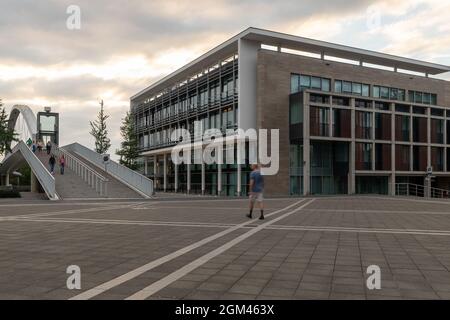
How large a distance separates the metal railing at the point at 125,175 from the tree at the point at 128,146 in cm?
540

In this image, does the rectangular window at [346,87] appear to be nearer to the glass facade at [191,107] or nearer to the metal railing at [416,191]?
the metal railing at [416,191]

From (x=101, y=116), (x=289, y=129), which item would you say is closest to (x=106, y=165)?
(x=101, y=116)

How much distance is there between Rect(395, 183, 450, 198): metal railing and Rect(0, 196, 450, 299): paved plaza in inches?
1256

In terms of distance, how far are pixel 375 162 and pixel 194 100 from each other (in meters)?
19.4

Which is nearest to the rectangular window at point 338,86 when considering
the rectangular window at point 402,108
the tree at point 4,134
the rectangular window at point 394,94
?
the rectangular window at point 402,108

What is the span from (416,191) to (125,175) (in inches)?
1104

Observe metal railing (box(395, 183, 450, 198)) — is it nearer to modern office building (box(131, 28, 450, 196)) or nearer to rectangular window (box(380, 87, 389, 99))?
modern office building (box(131, 28, 450, 196))

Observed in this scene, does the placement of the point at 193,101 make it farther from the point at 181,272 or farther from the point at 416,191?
the point at 181,272

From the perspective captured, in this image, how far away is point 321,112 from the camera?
3816 centimetres

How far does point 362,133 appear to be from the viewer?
40.1 metres

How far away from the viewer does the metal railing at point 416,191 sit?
1679 inches

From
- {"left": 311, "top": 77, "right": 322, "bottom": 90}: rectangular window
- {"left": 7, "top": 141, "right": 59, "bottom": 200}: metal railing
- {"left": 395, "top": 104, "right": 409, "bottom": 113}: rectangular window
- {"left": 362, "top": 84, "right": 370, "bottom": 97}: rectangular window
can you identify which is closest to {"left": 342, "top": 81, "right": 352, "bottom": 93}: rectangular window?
{"left": 362, "top": 84, "right": 370, "bottom": 97}: rectangular window

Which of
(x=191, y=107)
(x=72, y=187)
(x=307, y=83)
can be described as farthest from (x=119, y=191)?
(x=191, y=107)
